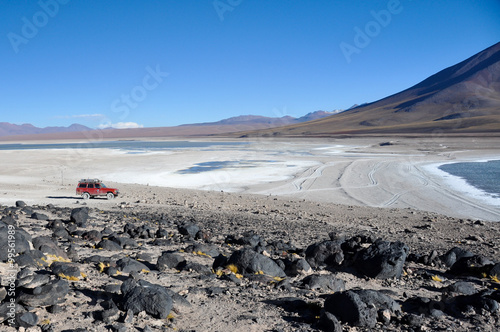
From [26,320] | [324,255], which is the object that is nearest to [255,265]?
[324,255]

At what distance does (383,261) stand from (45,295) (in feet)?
18.9

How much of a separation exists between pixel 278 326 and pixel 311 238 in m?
6.92

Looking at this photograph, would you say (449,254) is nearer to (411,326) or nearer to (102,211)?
(411,326)

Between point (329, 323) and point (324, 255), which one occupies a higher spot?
point (329, 323)

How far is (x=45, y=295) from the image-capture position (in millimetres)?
5473

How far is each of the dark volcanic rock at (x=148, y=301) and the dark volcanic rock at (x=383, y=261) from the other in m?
4.05

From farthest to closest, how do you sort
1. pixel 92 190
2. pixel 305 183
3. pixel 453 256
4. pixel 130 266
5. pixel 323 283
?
1. pixel 305 183
2. pixel 92 190
3. pixel 453 256
4. pixel 130 266
5. pixel 323 283

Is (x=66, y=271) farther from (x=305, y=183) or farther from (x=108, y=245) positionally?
(x=305, y=183)

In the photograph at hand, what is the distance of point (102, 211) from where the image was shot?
16641mm

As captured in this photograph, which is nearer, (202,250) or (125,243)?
(202,250)

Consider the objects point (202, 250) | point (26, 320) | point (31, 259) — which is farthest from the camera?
point (202, 250)

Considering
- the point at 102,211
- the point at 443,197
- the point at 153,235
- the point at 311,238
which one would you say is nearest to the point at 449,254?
the point at 311,238

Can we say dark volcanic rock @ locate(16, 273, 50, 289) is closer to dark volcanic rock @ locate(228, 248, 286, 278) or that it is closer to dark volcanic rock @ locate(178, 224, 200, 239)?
dark volcanic rock @ locate(228, 248, 286, 278)

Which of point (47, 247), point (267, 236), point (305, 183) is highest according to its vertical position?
point (47, 247)
